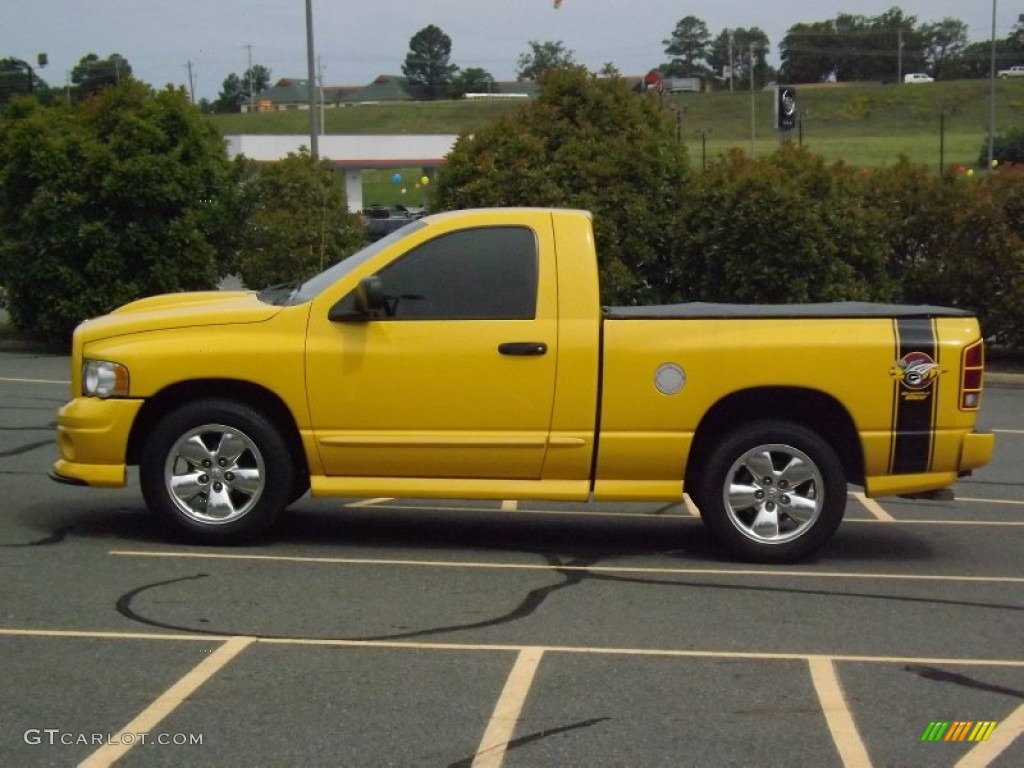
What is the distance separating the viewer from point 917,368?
7.98 meters

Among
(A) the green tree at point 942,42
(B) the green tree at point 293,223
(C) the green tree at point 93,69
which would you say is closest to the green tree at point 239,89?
(C) the green tree at point 93,69

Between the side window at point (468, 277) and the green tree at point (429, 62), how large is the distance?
154 meters

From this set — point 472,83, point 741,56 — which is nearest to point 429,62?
point 472,83

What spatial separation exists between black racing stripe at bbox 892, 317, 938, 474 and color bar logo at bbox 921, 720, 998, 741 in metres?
2.74

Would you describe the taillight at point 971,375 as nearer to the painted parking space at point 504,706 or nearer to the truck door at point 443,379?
the painted parking space at point 504,706

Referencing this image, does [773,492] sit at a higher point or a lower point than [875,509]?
higher

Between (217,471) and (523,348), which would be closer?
(523,348)

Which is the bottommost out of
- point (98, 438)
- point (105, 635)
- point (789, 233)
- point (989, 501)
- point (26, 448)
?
point (989, 501)

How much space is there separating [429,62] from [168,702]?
159285mm

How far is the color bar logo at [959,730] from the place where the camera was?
211 inches

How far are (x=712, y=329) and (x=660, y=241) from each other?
11284 millimetres

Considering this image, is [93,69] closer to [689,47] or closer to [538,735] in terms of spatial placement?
[689,47]

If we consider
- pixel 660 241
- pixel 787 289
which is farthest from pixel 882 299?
pixel 660 241

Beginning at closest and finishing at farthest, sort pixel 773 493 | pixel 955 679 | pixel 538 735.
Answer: pixel 538 735 → pixel 955 679 → pixel 773 493
